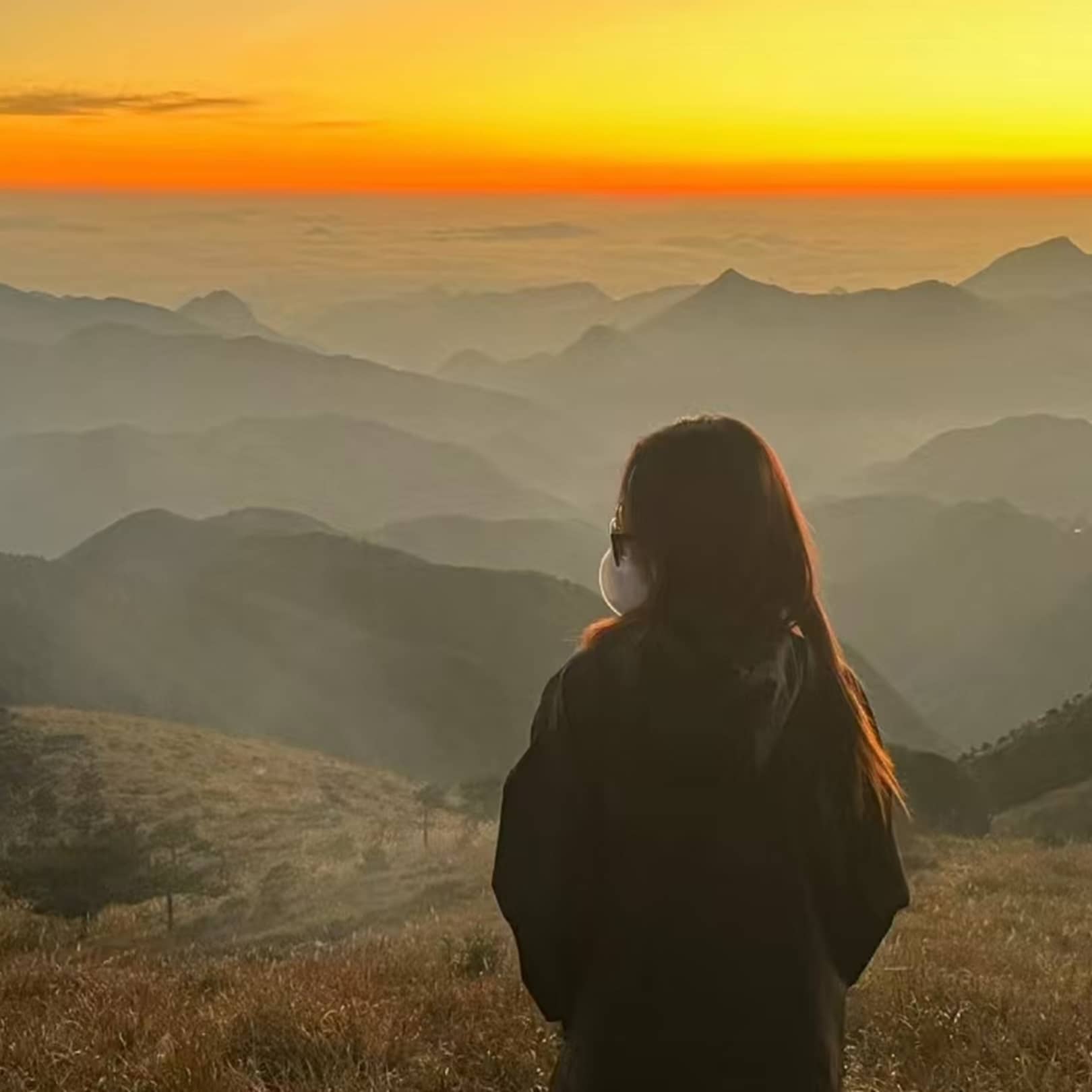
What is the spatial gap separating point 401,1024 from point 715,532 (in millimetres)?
3572

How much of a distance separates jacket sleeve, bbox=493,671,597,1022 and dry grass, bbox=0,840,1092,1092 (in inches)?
85.0

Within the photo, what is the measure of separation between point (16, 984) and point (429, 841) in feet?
81.4

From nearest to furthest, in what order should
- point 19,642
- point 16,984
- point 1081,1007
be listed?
point 1081,1007, point 16,984, point 19,642

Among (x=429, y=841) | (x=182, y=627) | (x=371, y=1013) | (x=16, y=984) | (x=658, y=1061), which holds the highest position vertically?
(x=658, y=1061)

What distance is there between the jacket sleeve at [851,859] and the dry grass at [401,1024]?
2.01m

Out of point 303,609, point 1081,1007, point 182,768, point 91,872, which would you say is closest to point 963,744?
point 303,609

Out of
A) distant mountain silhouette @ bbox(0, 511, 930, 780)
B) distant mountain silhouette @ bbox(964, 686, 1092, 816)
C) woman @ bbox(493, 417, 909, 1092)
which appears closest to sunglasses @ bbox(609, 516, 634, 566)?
woman @ bbox(493, 417, 909, 1092)

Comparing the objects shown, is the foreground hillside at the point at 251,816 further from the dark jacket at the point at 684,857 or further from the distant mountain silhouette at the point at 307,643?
the distant mountain silhouette at the point at 307,643

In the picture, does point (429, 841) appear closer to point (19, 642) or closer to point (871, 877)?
point (871, 877)

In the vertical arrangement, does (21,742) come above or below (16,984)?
below

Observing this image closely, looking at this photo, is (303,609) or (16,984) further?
→ (303,609)

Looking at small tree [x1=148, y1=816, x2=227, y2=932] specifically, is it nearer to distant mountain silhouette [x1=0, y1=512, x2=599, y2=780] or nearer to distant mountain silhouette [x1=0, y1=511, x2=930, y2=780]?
distant mountain silhouette [x1=0, y1=511, x2=930, y2=780]

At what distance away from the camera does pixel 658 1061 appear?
2.86 meters

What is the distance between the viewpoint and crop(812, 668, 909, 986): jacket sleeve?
2.94 m
